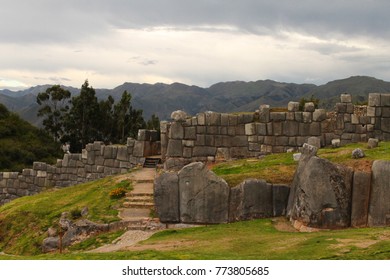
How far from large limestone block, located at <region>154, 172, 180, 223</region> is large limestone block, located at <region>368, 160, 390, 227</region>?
6.37 m

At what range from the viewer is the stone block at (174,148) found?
1013 inches

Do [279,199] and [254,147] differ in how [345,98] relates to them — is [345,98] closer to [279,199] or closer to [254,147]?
[254,147]

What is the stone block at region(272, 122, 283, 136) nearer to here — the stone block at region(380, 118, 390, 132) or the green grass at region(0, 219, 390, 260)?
the stone block at region(380, 118, 390, 132)

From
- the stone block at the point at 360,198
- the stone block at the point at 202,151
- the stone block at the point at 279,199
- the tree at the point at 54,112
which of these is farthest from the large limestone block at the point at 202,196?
the tree at the point at 54,112

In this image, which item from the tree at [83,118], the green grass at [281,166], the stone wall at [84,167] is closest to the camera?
the green grass at [281,166]

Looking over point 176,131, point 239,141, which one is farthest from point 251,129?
point 176,131

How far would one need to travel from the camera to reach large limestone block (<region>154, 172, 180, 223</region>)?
18.0m

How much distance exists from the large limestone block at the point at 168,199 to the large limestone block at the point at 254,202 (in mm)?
2001

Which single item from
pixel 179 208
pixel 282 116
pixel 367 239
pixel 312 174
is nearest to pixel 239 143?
pixel 282 116

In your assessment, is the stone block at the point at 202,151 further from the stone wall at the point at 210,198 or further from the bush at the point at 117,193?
the stone wall at the point at 210,198

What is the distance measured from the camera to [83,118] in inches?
2313

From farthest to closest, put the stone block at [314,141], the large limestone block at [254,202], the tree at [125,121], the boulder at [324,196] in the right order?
the tree at [125,121] < the stone block at [314,141] < the large limestone block at [254,202] < the boulder at [324,196]

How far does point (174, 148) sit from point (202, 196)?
8309 millimetres

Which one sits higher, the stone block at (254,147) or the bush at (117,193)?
the stone block at (254,147)
